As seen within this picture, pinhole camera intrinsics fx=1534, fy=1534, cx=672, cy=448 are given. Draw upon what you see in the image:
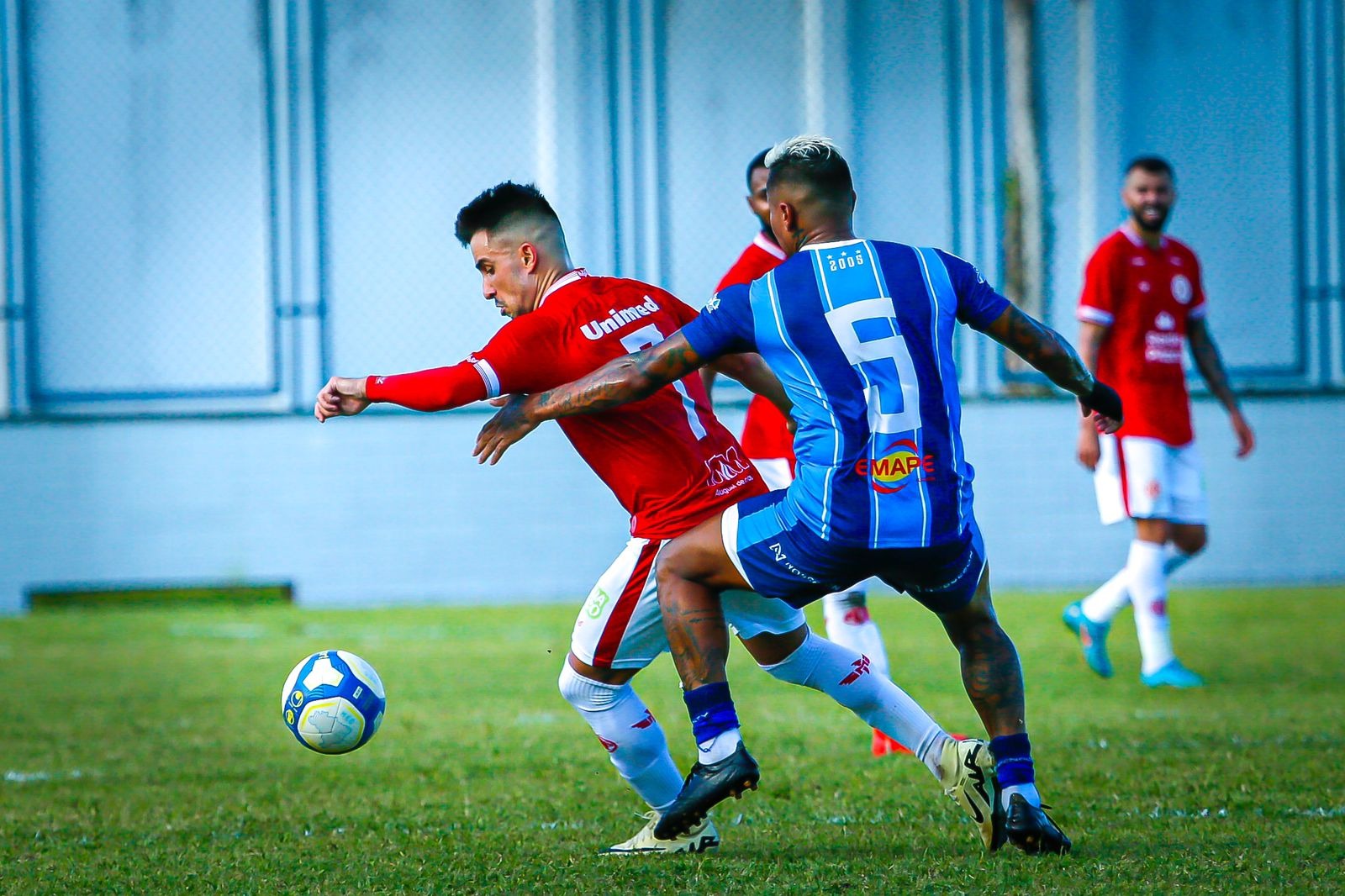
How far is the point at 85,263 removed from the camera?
13805 millimetres

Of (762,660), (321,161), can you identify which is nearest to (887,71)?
(321,161)

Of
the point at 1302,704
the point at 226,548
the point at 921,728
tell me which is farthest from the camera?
the point at 226,548

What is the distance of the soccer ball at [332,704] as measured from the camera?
161 inches

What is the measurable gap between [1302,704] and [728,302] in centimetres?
410

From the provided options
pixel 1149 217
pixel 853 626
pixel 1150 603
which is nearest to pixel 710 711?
pixel 853 626

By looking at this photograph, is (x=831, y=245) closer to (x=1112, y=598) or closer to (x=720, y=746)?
(x=720, y=746)

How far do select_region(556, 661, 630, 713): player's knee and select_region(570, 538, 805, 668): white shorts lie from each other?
65 mm

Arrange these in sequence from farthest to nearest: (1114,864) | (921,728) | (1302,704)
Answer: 1. (1302,704)
2. (921,728)
3. (1114,864)

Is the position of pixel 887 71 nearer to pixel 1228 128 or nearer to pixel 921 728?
pixel 1228 128

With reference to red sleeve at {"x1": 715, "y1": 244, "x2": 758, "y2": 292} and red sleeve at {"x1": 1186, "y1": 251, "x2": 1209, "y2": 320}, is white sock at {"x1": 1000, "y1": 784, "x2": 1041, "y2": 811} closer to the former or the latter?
red sleeve at {"x1": 715, "y1": 244, "x2": 758, "y2": 292}

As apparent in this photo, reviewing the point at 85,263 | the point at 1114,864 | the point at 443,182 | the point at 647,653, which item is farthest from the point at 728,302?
the point at 85,263

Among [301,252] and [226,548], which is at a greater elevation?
[301,252]

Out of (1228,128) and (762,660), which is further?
(1228,128)

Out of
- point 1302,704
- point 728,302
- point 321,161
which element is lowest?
point 1302,704
